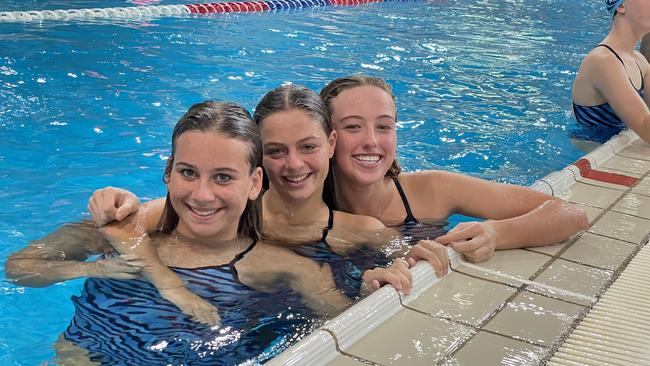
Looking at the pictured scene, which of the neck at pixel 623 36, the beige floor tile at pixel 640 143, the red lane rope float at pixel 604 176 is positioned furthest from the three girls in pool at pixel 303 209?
the neck at pixel 623 36

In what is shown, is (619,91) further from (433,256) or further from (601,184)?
(433,256)

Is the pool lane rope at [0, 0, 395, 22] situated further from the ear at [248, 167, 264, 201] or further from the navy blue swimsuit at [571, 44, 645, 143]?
the ear at [248, 167, 264, 201]

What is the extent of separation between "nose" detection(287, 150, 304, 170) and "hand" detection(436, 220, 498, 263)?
62 cm

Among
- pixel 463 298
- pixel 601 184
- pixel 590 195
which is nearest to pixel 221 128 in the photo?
pixel 463 298

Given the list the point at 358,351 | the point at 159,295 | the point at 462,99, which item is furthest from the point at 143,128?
the point at 358,351

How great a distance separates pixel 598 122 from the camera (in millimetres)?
5949

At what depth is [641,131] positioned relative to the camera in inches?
201

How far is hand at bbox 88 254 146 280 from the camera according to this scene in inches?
107

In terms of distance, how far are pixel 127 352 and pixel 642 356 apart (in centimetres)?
159

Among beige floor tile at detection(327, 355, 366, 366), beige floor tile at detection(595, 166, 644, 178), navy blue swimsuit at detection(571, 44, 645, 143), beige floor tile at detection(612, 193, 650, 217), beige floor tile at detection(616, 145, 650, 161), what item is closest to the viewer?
beige floor tile at detection(327, 355, 366, 366)

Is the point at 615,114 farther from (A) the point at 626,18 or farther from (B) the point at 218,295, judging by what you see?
(B) the point at 218,295

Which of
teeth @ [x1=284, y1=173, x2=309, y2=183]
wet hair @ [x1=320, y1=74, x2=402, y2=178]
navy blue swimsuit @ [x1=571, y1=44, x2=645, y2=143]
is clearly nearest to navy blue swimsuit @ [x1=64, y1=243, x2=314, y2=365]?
teeth @ [x1=284, y1=173, x2=309, y2=183]

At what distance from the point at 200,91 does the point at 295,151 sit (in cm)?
405

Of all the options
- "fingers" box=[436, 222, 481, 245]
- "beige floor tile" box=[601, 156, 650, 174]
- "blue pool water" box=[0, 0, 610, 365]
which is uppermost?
"fingers" box=[436, 222, 481, 245]
